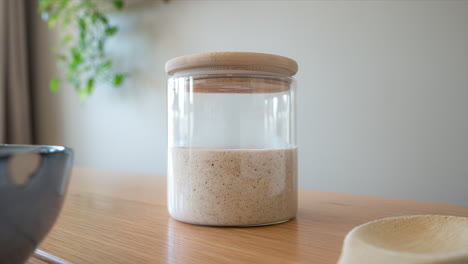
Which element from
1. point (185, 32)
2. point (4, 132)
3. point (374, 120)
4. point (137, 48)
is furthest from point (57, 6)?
point (374, 120)

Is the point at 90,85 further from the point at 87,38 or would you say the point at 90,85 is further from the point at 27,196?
the point at 27,196

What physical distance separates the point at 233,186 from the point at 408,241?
0.23m

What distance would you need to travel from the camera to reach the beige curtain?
2.45 m

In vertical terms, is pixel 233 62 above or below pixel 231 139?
above

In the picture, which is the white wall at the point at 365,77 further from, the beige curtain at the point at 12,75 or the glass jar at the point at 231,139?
the beige curtain at the point at 12,75

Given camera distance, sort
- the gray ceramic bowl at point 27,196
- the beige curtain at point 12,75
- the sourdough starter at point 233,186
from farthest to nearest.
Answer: the beige curtain at point 12,75
the sourdough starter at point 233,186
the gray ceramic bowl at point 27,196

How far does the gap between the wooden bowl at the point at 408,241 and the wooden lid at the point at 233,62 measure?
258 millimetres

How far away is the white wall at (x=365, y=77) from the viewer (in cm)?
104

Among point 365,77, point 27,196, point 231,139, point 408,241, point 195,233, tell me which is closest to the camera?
point 27,196

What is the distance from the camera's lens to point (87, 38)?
2119mm

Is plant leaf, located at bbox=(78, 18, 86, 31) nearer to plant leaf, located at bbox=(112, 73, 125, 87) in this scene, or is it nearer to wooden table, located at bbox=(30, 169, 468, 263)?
plant leaf, located at bbox=(112, 73, 125, 87)

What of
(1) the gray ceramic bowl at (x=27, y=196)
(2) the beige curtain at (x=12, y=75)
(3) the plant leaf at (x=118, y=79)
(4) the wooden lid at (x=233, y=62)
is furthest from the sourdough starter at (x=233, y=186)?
(2) the beige curtain at (x=12, y=75)

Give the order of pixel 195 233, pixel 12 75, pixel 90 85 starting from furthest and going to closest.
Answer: pixel 12 75
pixel 90 85
pixel 195 233

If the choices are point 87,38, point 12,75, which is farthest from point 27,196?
point 12,75
